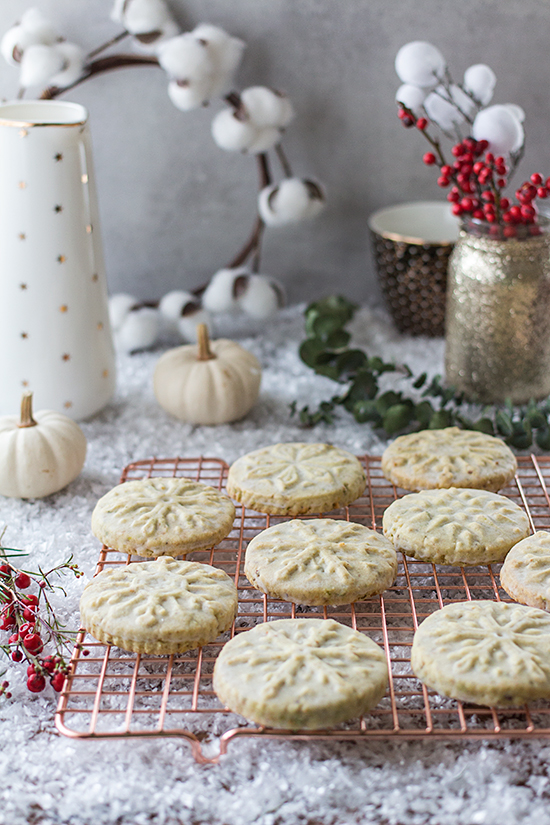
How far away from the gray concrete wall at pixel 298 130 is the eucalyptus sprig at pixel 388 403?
1.39ft

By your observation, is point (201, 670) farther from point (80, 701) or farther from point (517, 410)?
point (517, 410)

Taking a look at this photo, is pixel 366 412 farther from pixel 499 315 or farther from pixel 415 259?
pixel 415 259

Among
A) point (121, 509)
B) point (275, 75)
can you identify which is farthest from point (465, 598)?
point (275, 75)

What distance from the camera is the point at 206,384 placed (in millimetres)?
1886

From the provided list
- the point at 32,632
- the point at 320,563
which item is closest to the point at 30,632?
the point at 32,632

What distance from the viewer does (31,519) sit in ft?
5.18

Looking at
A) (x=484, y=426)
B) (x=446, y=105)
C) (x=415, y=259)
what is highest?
(x=446, y=105)

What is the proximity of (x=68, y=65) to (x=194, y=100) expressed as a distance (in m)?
0.32

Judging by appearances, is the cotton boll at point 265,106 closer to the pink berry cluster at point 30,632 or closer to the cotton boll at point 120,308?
the cotton boll at point 120,308

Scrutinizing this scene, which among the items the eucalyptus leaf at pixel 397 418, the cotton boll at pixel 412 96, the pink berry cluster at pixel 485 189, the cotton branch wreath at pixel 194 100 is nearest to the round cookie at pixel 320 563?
the eucalyptus leaf at pixel 397 418

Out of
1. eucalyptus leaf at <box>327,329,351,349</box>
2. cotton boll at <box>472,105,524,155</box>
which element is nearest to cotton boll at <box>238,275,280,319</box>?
eucalyptus leaf at <box>327,329,351,349</box>

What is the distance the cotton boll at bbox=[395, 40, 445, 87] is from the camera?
1.73 m

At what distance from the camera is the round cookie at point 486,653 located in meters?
1.01

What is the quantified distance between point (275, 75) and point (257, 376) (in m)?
0.91
